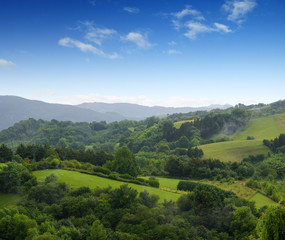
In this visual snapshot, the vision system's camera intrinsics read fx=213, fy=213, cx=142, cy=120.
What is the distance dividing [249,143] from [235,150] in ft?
19.2

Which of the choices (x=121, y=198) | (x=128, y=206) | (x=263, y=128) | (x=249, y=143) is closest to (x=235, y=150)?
(x=249, y=143)

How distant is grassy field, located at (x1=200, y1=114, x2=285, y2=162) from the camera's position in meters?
59.2

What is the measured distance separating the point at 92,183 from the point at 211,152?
4487 centimetres

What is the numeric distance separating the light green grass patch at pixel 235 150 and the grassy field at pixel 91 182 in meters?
34.2

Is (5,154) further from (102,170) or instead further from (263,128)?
(263,128)

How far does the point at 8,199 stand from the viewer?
72.5 feet

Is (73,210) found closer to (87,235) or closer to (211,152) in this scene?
(87,235)

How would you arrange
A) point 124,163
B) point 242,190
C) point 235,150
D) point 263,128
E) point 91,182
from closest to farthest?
point 91,182
point 242,190
point 124,163
point 235,150
point 263,128

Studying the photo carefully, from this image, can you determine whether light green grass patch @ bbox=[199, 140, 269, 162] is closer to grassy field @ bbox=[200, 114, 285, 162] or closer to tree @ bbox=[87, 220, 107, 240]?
grassy field @ bbox=[200, 114, 285, 162]

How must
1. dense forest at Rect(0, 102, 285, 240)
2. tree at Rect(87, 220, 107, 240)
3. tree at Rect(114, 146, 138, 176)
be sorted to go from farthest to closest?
tree at Rect(114, 146, 138, 176) < dense forest at Rect(0, 102, 285, 240) < tree at Rect(87, 220, 107, 240)

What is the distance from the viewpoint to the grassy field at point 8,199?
2084 cm

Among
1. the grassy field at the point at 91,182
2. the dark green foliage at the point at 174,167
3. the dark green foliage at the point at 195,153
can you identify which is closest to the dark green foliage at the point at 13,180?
the grassy field at the point at 91,182

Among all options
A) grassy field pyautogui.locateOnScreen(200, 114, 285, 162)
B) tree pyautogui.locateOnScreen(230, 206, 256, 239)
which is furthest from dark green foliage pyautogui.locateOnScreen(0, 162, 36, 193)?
grassy field pyautogui.locateOnScreen(200, 114, 285, 162)

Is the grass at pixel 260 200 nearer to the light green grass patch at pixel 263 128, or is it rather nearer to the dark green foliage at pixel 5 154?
the dark green foliage at pixel 5 154
